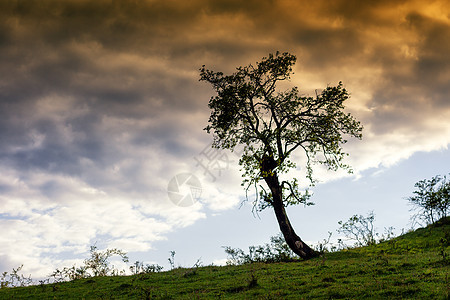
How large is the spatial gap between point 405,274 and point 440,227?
799 inches

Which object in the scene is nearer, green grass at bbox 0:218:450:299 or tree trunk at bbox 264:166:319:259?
green grass at bbox 0:218:450:299

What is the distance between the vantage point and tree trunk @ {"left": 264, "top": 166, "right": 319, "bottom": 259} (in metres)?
29.0

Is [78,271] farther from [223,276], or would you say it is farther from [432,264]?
[432,264]

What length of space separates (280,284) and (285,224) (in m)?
13.5

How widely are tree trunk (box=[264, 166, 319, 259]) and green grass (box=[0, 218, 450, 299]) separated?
299 inches

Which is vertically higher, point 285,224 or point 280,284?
point 285,224

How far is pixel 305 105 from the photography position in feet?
106

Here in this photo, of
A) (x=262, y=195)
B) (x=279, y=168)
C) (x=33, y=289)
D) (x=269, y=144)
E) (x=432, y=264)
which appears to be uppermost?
(x=269, y=144)

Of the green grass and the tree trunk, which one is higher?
the tree trunk

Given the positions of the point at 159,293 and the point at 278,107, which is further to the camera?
the point at 278,107

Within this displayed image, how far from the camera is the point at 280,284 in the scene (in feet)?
54.5

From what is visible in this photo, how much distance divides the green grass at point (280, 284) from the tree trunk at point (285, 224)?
7.59m

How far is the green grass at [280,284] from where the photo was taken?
13.7 metres

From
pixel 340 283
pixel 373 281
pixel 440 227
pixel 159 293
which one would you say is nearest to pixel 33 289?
pixel 159 293
